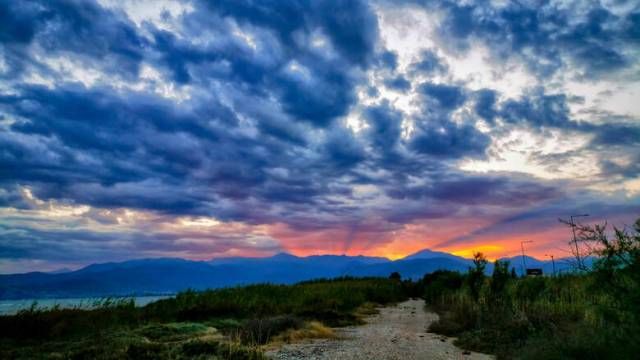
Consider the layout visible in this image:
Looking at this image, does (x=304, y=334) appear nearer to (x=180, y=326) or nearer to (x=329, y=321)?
(x=180, y=326)

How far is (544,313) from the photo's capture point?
768 inches

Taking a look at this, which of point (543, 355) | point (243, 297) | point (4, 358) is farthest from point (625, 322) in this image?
point (243, 297)

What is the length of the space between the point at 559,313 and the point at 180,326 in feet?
56.8

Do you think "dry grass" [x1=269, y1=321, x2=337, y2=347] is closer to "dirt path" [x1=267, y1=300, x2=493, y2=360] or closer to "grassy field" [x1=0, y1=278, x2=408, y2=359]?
"grassy field" [x1=0, y1=278, x2=408, y2=359]

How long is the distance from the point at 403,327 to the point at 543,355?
14.7 m

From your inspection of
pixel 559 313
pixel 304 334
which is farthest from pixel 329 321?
pixel 559 313

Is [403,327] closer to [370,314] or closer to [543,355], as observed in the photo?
[370,314]

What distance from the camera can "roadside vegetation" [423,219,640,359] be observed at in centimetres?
895

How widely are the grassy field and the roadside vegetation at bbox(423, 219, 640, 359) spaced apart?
7.82 meters

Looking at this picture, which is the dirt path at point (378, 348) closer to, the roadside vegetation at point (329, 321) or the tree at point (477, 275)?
the roadside vegetation at point (329, 321)

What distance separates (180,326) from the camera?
66.2ft

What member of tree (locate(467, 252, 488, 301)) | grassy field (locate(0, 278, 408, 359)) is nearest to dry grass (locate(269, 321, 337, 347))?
grassy field (locate(0, 278, 408, 359))

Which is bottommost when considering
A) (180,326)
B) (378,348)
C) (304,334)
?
(378,348)

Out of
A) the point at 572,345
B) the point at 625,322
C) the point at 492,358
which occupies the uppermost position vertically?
the point at 625,322
